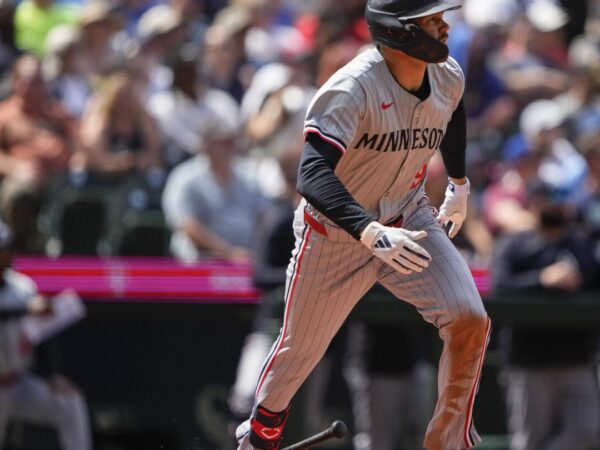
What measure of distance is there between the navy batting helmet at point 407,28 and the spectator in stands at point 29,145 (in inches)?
168

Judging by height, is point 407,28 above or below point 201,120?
above

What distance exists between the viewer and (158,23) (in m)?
10.9

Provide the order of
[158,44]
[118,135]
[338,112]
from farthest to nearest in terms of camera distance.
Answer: [158,44], [118,135], [338,112]

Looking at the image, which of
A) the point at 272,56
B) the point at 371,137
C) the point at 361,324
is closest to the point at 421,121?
the point at 371,137

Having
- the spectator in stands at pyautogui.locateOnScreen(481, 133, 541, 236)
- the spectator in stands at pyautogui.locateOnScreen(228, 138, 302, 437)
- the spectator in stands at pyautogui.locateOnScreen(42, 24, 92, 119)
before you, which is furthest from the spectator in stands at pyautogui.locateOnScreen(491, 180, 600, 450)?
the spectator in stands at pyautogui.locateOnScreen(42, 24, 92, 119)

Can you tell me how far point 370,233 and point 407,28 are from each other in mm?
877

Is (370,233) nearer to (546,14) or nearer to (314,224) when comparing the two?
(314,224)

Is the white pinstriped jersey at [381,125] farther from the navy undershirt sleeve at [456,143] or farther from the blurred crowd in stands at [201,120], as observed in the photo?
the blurred crowd in stands at [201,120]

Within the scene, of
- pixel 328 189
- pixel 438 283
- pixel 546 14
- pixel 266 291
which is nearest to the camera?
pixel 328 189

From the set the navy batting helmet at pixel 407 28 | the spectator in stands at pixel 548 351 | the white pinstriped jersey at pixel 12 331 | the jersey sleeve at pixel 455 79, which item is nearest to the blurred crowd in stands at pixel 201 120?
the spectator in stands at pixel 548 351

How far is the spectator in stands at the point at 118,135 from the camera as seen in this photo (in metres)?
9.54

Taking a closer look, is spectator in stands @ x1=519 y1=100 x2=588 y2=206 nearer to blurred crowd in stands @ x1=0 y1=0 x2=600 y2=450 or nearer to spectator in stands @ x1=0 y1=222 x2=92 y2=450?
blurred crowd in stands @ x1=0 y1=0 x2=600 y2=450

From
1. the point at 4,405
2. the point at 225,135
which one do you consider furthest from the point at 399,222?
the point at 225,135

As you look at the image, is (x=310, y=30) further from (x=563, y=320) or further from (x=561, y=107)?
(x=563, y=320)
